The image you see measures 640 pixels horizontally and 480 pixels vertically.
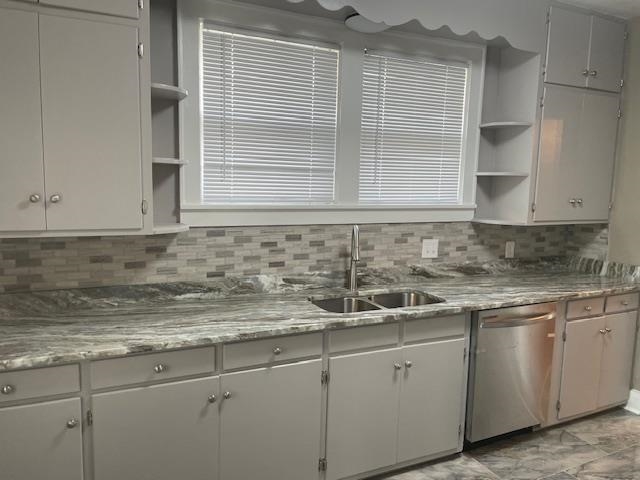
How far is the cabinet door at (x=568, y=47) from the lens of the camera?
10.1ft

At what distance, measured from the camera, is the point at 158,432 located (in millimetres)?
1986

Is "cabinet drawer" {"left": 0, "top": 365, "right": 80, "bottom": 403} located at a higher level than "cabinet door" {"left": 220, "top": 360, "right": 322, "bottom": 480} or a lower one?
higher

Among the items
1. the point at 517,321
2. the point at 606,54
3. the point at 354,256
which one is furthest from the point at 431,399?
the point at 606,54

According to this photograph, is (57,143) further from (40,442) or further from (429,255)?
(429,255)

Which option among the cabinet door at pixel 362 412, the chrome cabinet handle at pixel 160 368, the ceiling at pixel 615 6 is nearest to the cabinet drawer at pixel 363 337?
the cabinet door at pixel 362 412

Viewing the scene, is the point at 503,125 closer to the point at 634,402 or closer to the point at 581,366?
the point at 581,366

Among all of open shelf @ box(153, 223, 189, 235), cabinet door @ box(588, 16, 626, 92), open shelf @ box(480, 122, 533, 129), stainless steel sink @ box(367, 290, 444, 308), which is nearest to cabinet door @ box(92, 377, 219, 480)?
open shelf @ box(153, 223, 189, 235)

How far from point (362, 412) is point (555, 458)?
1272 mm

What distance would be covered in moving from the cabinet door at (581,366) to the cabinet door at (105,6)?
2890 mm

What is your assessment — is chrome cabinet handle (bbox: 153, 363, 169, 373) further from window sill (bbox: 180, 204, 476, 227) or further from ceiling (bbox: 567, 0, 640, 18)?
ceiling (bbox: 567, 0, 640, 18)

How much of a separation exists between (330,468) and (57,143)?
1.91m

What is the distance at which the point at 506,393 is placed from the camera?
112 inches

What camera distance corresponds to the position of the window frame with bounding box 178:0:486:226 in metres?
2.49

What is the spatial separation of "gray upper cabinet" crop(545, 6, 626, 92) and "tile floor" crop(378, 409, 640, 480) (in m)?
2.23
